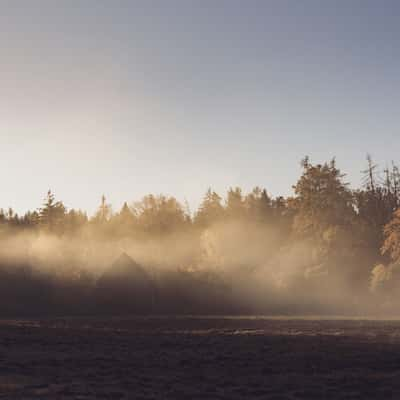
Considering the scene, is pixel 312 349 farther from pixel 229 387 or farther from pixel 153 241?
pixel 153 241

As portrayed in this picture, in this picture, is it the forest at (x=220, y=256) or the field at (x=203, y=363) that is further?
the forest at (x=220, y=256)

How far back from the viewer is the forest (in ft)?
177

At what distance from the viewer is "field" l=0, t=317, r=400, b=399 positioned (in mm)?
16688

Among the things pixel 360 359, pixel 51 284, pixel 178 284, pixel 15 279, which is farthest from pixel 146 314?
pixel 360 359

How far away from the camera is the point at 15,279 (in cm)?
7069

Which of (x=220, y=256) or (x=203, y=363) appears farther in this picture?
(x=220, y=256)

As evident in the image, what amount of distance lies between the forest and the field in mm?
19020

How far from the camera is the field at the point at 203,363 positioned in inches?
657

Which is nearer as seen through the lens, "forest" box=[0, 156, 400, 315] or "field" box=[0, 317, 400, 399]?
"field" box=[0, 317, 400, 399]

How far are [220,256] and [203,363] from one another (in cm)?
4668

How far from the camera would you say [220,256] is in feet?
224

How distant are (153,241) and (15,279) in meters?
19.6

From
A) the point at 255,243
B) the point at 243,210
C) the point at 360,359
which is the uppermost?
the point at 243,210

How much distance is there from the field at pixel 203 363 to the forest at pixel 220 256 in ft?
62.4
